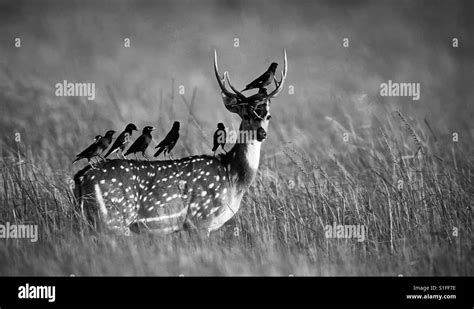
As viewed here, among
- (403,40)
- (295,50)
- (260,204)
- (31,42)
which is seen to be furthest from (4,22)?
(260,204)

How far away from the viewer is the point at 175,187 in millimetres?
10562

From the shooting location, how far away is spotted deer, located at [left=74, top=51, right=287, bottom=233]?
10266 millimetres

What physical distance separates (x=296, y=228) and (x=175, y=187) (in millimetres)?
1433

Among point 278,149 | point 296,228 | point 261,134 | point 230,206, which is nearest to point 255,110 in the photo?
point 261,134

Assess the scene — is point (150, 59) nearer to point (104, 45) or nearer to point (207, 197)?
point (104, 45)

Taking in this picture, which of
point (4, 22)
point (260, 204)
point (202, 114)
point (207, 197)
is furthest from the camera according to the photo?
point (4, 22)

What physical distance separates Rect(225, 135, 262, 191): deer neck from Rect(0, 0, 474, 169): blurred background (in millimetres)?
5005

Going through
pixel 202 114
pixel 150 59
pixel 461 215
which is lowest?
pixel 461 215

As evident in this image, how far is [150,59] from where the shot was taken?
894 inches

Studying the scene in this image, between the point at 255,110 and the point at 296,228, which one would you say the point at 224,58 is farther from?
the point at 296,228

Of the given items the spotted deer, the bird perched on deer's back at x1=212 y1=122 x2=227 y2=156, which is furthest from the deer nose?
the bird perched on deer's back at x1=212 y1=122 x2=227 y2=156

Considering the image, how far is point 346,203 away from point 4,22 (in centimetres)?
1200

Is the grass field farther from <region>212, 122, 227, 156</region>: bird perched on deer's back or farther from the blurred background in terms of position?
<region>212, 122, 227, 156</region>: bird perched on deer's back
